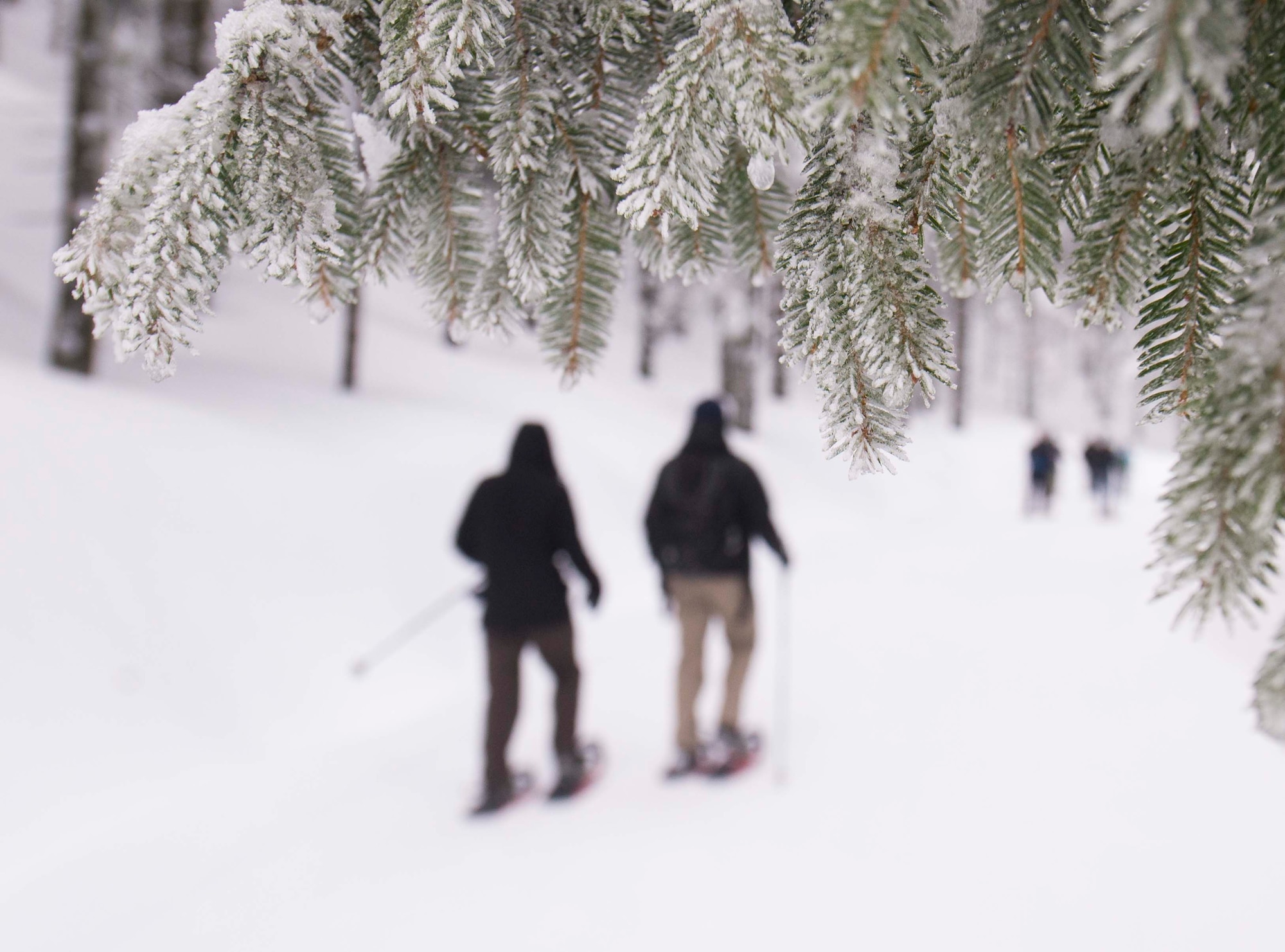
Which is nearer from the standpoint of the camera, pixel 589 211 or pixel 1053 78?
pixel 1053 78

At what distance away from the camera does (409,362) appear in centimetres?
1483

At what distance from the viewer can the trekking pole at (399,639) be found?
5656 mm

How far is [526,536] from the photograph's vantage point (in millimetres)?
4008

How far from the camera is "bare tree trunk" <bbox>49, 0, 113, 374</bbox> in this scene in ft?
27.9

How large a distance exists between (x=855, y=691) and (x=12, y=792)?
5.04 m

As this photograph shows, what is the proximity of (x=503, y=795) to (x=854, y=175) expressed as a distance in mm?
3834

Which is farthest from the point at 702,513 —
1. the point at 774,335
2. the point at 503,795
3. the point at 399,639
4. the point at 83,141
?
the point at 774,335

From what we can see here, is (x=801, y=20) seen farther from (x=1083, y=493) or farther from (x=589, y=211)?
(x=1083, y=493)

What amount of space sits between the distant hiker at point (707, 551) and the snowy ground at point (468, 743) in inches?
16.5

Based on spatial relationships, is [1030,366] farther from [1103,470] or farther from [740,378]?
[740,378]

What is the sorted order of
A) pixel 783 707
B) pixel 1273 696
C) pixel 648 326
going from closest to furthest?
pixel 1273 696 → pixel 783 707 → pixel 648 326

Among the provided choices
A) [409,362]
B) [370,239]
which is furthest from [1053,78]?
[409,362]

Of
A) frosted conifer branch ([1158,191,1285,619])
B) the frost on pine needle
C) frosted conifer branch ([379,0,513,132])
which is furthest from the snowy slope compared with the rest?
frosted conifer branch ([379,0,513,132])

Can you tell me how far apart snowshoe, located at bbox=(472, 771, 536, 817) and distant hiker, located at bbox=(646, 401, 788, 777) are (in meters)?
0.84
